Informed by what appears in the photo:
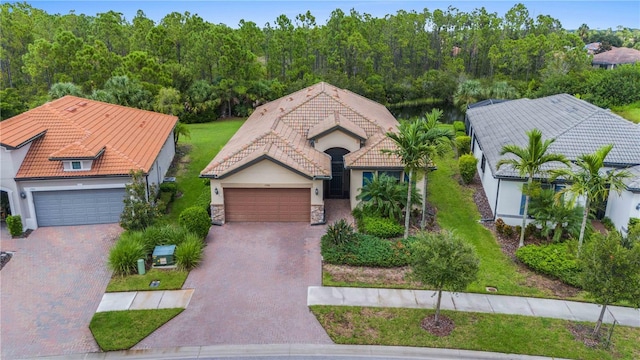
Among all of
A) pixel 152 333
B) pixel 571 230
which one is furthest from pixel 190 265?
pixel 571 230

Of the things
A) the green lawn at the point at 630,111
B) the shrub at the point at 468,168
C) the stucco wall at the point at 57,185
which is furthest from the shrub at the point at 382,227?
the green lawn at the point at 630,111

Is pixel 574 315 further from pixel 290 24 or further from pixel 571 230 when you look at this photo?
pixel 290 24

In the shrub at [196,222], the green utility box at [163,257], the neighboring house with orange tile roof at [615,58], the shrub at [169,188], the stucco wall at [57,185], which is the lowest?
the green utility box at [163,257]

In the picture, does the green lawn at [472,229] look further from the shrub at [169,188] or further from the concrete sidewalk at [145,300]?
the shrub at [169,188]

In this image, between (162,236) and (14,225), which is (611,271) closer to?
(162,236)

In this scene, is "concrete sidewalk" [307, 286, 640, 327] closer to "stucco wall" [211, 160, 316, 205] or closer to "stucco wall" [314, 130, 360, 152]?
"stucco wall" [211, 160, 316, 205]

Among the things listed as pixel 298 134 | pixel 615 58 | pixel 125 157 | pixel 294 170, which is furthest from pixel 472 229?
pixel 615 58

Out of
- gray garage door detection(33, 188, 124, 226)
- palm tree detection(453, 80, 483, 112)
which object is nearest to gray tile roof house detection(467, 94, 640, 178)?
palm tree detection(453, 80, 483, 112)
